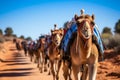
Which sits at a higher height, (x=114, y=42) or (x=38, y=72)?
(x=114, y=42)

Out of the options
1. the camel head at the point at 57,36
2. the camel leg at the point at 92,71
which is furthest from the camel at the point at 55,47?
the camel leg at the point at 92,71

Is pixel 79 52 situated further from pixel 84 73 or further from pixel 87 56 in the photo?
pixel 84 73

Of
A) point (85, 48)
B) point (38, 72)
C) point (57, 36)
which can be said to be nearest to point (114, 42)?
point (38, 72)

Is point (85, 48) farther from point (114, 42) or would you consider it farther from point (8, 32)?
point (8, 32)

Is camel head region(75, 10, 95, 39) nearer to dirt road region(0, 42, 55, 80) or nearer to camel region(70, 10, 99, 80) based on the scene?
camel region(70, 10, 99, 80)

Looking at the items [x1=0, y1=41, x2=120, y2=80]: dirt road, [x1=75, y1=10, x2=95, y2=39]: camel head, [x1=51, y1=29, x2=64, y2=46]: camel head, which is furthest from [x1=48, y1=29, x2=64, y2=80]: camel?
[x1=75, y1=10, x2=95, y2=39]: camel head

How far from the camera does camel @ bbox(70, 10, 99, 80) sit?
8.06 m

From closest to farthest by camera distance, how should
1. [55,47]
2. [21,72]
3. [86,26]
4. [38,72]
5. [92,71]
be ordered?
[86,26]
[92,71]
[55,47]
[38,72]
[21,72]

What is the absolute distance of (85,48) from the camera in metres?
8.31

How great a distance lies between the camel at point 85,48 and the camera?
8.06 metres

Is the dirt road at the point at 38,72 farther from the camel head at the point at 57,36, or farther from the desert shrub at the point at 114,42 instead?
the desert shrub at the point at 114,42

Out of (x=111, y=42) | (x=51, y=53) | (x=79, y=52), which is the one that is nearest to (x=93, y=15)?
(x=79, y=52)

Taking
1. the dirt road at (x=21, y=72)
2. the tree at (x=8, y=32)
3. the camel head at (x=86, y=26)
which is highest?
the camel head at (x=86, y=26)

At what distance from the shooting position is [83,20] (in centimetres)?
832
